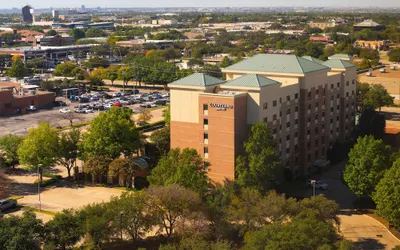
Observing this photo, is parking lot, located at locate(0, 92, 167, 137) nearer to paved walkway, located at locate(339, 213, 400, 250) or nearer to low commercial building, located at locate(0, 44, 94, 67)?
paved walkway, located at locate(339, 213, 400, 250)

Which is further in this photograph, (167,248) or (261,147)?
(261,147)

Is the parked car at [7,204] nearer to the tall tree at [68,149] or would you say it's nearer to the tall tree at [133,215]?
the tall tree at [68,149]

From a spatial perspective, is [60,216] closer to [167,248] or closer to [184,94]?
[167,248]

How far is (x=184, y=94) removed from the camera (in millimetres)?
27125

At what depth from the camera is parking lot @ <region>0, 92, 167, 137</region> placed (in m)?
42.9

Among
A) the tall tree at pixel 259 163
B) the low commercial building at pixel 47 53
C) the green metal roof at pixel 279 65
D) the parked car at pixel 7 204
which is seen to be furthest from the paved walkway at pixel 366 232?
the low commercial building at pixel 47 53

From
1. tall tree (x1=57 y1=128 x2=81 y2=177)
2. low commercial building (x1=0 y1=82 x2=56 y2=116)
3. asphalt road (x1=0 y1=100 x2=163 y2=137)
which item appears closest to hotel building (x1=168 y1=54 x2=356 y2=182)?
tall tree (x1=57 y1=128 x2=81 y2=177)

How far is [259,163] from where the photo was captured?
2395 centimetres

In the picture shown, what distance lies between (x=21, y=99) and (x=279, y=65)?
27.5 m

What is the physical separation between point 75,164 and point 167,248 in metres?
15.1

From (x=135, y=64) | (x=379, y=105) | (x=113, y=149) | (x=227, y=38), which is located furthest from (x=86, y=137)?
(x=227, y=38)

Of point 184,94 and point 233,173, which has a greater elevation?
point 184,94

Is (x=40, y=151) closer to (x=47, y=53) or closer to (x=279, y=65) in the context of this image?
(x=279, y=65)

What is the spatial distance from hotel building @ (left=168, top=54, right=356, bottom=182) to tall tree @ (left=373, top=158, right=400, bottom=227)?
6.57 metres
